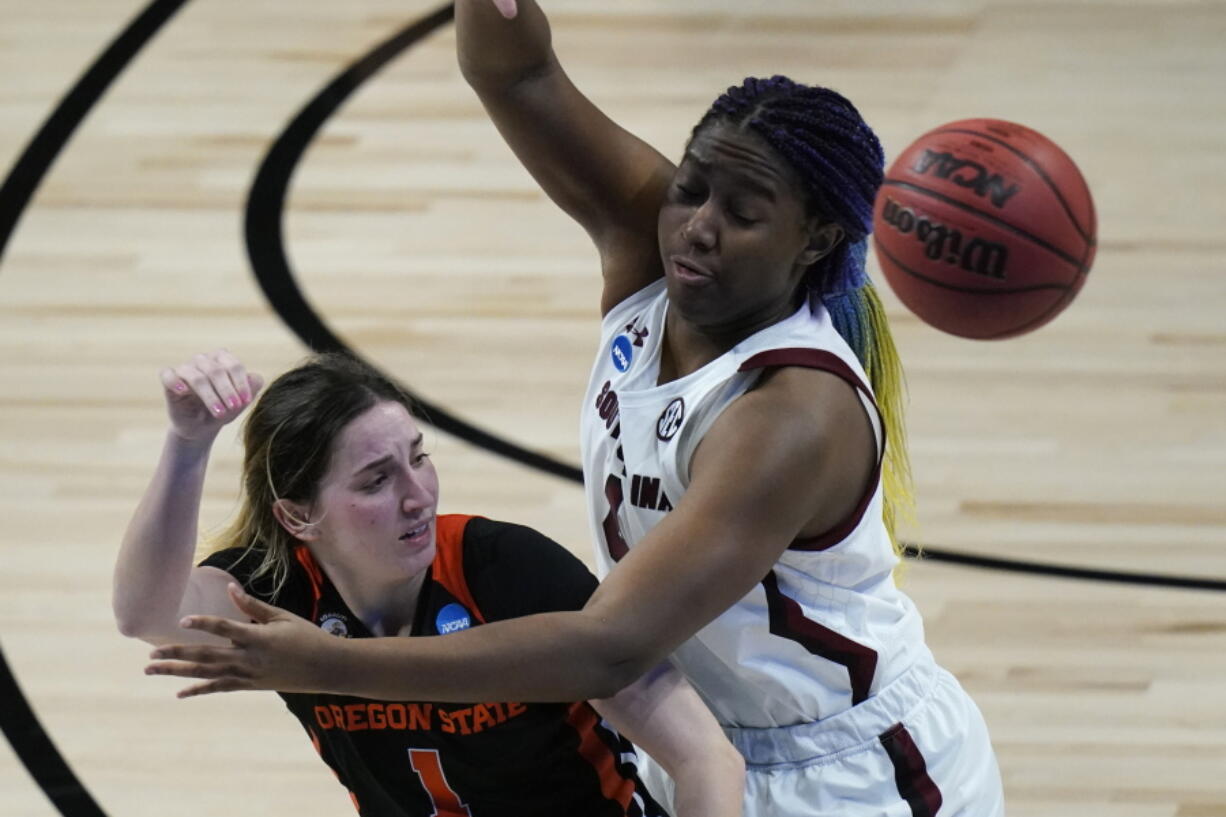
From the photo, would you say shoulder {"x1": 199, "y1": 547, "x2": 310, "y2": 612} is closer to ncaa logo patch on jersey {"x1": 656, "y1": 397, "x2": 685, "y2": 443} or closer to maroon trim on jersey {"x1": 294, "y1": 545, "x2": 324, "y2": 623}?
maroon trim on jersey {"x1": 294, "y1": 545, "x2": 324, "y2": 623}

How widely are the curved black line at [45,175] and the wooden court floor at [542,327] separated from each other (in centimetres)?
3

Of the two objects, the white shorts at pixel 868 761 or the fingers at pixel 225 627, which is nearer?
the fingers at pixel 225 627

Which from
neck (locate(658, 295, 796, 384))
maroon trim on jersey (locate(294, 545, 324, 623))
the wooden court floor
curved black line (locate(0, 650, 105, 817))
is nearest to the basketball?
the wooden court floor

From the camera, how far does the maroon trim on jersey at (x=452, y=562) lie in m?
2.66

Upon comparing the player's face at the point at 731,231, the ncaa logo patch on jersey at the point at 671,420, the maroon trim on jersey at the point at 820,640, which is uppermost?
the player's face at the point at 731,231

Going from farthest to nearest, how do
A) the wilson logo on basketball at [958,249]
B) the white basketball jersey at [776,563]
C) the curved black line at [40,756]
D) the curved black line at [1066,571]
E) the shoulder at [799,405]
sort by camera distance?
the curved black line at [1066,571], the curved black line at [40,756], the wilson logo on basketball at [958,249], the white basketball jersey at [776,563], the shoulder at [799,405]

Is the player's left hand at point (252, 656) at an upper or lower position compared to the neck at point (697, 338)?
lower

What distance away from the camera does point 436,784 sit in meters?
2.66

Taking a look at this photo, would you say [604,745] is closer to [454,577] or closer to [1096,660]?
[454,577]

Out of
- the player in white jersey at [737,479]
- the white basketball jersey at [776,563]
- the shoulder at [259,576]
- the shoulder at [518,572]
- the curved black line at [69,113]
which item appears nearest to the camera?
the player in white jersey at [737,479]

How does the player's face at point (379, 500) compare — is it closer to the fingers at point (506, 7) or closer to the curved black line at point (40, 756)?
the fingers at point (506, 7)

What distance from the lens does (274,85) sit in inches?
268

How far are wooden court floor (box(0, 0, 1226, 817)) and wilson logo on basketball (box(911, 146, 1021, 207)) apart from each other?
1.05 m

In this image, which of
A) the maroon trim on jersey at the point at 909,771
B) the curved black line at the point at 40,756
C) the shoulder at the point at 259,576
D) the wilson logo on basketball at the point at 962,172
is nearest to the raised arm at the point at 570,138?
the shoulder at the point at 259,576
